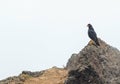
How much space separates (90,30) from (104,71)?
15.6 feet

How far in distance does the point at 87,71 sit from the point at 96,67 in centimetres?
89

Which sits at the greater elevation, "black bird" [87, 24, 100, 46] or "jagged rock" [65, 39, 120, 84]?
"black bird" [87, 24, 100, 46]

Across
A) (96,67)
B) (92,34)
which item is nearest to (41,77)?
(92,34)

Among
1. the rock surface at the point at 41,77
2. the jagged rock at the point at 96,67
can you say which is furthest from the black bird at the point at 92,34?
the rock surface at the point at 41,77

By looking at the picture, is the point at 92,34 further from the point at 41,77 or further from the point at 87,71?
the point at 87,71

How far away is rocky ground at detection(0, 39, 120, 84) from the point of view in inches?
1190

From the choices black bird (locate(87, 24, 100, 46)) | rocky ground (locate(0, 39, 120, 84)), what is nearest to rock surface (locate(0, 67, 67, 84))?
rocky ground (locate(0, 39, 120, 84))

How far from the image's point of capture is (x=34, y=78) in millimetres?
34031

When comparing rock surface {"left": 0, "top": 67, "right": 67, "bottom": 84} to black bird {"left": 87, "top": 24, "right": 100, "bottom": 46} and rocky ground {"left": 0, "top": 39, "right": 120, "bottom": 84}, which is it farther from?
black bird {"left": 87, "top": 24, "right": 100, "bottom": 46}

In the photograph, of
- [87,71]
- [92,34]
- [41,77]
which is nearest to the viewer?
[87,71]

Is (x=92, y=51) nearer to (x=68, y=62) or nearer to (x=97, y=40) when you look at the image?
(x=97, y=40)

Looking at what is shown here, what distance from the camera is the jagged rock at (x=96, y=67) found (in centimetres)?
3019

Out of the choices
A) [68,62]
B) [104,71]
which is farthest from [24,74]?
[104,71]

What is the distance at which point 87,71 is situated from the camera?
30.1m
